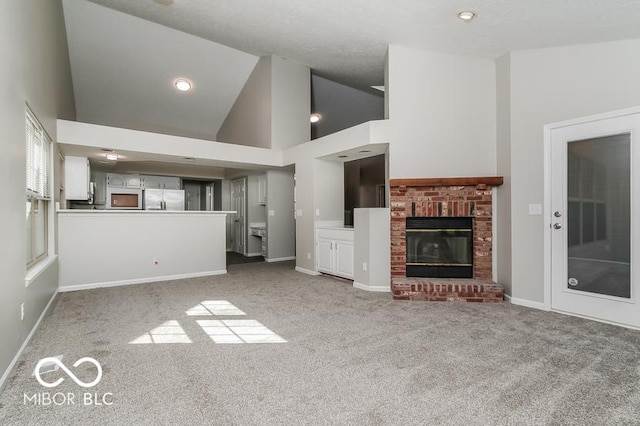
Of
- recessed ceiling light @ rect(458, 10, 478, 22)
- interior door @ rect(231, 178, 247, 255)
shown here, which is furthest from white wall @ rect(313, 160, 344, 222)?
recessed ceiling light @ rect(458, 10, 478, 22)

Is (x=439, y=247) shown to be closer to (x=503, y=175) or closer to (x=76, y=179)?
(x=503, y=175)

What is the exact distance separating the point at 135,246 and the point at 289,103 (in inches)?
156

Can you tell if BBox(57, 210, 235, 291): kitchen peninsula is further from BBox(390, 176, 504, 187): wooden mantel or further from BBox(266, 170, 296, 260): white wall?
BBox(390, 176, 504, 187): wooden mantel

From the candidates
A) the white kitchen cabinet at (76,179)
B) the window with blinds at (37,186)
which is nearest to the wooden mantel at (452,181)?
the window with blinds at (37,186)

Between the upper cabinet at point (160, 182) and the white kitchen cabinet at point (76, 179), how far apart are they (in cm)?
277

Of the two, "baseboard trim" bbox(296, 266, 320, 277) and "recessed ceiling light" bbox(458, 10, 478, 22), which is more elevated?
"recessed ceiling light" bbox(458, 10, 478, 22)

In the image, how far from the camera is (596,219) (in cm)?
332

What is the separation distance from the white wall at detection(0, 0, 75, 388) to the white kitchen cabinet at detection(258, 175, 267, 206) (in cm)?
441

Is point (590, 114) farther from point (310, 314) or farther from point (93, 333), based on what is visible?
point (93, 333)

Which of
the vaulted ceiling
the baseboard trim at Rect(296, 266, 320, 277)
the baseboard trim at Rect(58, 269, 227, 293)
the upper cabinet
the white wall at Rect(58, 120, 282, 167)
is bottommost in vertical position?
the baseboard trim at Rect(296, 266, 320, 277)

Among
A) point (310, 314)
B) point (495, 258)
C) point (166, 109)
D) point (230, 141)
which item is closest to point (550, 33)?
point (495, 258)

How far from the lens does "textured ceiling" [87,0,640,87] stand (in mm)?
3178

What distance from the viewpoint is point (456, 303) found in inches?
153

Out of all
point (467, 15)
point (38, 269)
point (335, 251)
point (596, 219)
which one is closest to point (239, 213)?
point (335, 251)
